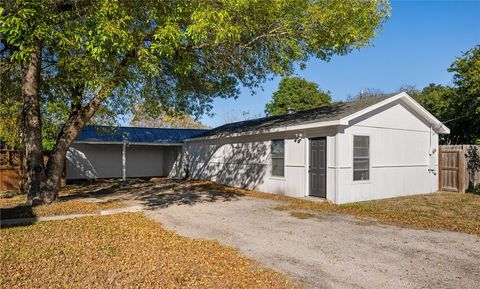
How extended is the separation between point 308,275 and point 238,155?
12.2 m

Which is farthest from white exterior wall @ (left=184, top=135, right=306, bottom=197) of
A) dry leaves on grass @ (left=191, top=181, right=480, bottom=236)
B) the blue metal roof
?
the blue metal roof

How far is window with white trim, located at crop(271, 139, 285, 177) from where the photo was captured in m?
13.8

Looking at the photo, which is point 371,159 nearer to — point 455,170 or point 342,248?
point 455,170

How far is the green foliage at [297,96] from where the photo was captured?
34.8 meters

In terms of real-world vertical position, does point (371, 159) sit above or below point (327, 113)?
below

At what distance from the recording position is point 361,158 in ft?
39.0

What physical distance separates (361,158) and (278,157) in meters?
3.37

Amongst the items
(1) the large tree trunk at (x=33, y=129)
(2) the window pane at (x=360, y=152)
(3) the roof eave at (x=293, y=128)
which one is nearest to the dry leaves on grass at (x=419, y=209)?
(2) the window pane at (x=360, y=152)

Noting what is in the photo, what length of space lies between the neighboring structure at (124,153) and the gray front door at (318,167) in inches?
479

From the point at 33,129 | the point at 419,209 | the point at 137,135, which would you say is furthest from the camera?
the point at 137,135

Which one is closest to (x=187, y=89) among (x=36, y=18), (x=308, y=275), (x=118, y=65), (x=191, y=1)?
(x=118, y=65)

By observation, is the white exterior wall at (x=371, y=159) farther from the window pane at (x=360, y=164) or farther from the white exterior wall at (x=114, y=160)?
the white exterior wall at (x=114, y=160)

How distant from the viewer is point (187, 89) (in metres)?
12.9

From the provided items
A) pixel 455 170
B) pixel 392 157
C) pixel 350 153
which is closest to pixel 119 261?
pixel 350 153
